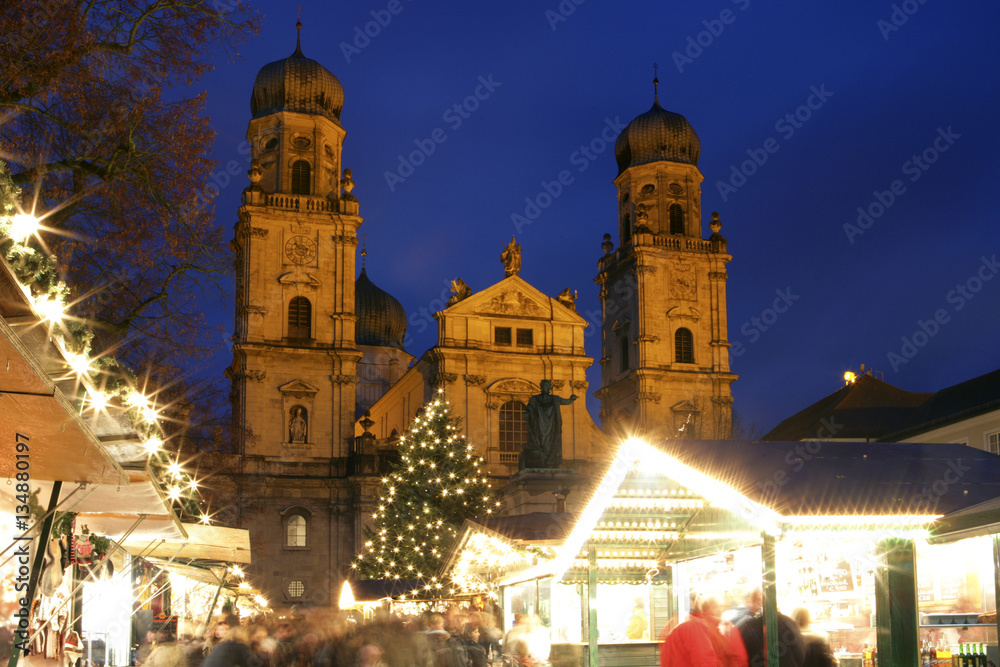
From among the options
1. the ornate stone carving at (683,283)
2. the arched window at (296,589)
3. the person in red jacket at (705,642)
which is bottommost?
the arched window at (296,589)

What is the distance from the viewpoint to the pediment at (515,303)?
175ft

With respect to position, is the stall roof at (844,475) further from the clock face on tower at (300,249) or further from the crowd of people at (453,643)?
the clock face on tower at (300,249)

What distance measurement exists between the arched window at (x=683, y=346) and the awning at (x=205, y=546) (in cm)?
4164

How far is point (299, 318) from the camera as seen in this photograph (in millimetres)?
52438

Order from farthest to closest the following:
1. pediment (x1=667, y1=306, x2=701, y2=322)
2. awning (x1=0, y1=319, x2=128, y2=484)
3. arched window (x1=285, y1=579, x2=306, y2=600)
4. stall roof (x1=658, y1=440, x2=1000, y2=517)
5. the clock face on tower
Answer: pediment (x1=667, y1=306, x2=701, y2=322) → the clock face on tower → arched window (x1=285, y1=579, x2=306, y2=600) → stall roof (x1=658, y1=440, x2=1000, y2=517) → awning (x1=0, y1=319, x2=128, y2=484)

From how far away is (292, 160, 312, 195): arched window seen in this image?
54.5 m

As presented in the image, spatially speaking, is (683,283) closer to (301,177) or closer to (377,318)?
(301,177)

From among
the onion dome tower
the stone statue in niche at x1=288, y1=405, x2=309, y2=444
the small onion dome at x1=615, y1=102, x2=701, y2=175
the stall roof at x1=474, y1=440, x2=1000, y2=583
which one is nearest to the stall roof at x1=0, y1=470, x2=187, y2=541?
the stall roof at x1=474, y1=440, x2=1000, y2=583

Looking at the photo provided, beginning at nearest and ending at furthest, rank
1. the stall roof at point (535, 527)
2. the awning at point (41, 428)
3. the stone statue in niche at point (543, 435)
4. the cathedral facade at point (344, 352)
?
the awning at point (41, 428) < the stall roof at point (535, 527) < the stone statue in niche at point (543, 435) < the cathedral facade at point (344, 352)

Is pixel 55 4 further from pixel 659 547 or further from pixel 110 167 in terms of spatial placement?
pixel 659 547

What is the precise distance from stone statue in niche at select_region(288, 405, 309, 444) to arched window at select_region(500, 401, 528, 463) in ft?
30.0

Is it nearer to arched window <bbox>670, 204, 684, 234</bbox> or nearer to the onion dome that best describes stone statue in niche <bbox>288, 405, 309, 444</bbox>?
the onion dome

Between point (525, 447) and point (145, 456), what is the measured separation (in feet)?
63.8

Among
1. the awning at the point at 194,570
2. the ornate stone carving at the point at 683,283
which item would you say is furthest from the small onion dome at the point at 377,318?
the awning at the point at 194,570
